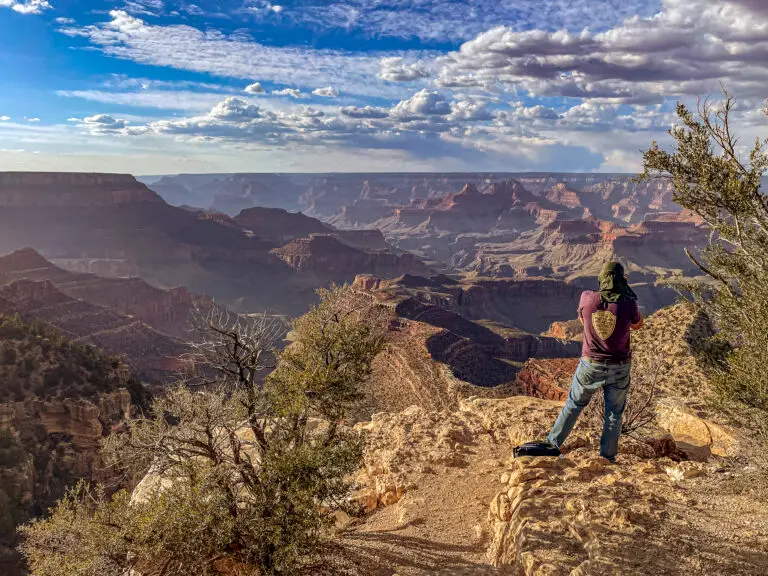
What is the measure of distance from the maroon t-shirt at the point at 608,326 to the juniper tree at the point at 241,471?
13.8 ft

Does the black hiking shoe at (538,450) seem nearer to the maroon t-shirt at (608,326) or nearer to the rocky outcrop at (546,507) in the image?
the rocky outcrop at (546,507)

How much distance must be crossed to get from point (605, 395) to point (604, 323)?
1.44 m

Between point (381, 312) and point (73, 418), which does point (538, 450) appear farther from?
point (381, 312)

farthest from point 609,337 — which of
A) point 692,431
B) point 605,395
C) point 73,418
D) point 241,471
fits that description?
point 73,418

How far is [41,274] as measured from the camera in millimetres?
90812

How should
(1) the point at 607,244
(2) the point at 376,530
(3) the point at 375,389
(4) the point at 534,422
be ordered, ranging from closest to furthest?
1. (2) the point at 376,530
2. (4) the point at 534,422
3. (3) the point at 375,389
4. (1) the point at 607,244

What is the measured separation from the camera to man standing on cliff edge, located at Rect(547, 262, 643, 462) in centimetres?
857

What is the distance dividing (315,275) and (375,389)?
116m

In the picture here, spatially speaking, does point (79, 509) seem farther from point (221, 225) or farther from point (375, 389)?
point (221, 225)

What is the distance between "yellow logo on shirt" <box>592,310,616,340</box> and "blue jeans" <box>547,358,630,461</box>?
0.58m

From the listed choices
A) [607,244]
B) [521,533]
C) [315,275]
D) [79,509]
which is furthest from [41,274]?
[607,244]

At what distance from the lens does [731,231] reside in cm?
757

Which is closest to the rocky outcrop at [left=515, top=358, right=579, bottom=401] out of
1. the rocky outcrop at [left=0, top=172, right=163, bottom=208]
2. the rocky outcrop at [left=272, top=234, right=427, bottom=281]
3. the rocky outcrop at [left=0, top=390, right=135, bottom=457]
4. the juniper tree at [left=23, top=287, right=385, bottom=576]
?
the juniper tree at [left=23, top=287, right=385, bottom=576]

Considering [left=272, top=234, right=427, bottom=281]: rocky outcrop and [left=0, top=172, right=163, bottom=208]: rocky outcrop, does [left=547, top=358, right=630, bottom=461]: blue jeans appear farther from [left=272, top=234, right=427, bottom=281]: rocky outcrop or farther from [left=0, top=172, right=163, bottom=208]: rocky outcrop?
[left=0, top=172, right=163, bottom=208]: rocky outcrop
